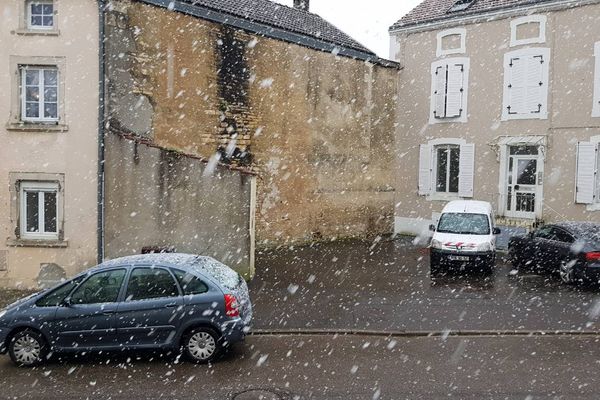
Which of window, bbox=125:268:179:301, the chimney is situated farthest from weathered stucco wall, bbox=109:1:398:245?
window, bbox=125:268:179:301

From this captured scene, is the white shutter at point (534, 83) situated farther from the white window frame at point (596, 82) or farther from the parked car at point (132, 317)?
the parked car at point (132, 317)

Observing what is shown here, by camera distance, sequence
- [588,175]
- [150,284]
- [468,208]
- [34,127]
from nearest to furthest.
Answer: [150,284] → [34,127] → [468,208] → [588,175]

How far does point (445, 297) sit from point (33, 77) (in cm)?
1123

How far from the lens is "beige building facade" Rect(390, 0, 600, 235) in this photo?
18.6 meters

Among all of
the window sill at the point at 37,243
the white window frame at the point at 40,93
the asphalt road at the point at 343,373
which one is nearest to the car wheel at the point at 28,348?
the asphalt road at the point at 343,373

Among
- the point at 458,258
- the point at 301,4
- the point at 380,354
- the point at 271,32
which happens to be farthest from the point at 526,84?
the point at 380,354

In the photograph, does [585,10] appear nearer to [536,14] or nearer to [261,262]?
[536,14]

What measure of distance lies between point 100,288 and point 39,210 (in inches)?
252

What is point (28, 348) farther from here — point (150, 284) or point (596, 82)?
point (596, 82)

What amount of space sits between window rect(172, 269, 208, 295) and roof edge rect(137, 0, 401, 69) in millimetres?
9670

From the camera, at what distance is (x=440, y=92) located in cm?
2181

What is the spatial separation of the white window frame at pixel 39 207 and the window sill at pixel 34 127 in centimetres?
129

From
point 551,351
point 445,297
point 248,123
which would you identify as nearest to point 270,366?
point 551,351

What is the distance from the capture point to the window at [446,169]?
69.8 feet
